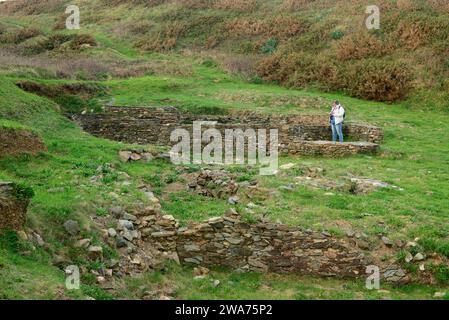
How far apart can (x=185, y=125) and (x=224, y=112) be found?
9.96 ft

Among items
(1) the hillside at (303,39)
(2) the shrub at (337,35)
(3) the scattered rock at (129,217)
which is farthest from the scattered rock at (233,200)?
(2) the shrub at (337,35)

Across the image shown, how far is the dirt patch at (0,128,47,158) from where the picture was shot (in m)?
14.2

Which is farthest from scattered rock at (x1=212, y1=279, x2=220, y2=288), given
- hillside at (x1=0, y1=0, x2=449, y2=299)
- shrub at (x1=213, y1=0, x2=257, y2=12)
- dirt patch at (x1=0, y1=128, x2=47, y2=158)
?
shrub at (x1=213, y1=0, x2=257, y2=12)

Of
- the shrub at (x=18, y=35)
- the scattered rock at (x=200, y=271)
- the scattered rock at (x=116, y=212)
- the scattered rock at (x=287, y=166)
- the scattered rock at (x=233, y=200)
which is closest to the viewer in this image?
the scattered rock at (x=200, y=271)

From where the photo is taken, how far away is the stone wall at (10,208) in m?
9.01

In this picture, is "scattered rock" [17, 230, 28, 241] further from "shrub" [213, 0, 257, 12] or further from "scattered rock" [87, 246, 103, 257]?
"shrub" [213, 0, 257, 12]

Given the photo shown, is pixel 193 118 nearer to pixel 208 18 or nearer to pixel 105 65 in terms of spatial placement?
pixel 105 65

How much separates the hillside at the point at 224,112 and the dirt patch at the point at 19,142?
296 millimetres

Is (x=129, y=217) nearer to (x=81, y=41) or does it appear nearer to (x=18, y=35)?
(x=81, y=41)

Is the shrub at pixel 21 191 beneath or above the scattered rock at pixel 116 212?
above

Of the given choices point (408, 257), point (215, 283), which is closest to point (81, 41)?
point (215, 283)

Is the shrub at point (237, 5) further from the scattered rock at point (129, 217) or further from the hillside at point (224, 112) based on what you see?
the scattered rock at point (129, 217)

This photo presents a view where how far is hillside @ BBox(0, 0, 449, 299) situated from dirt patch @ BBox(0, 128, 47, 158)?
0.97 ft
